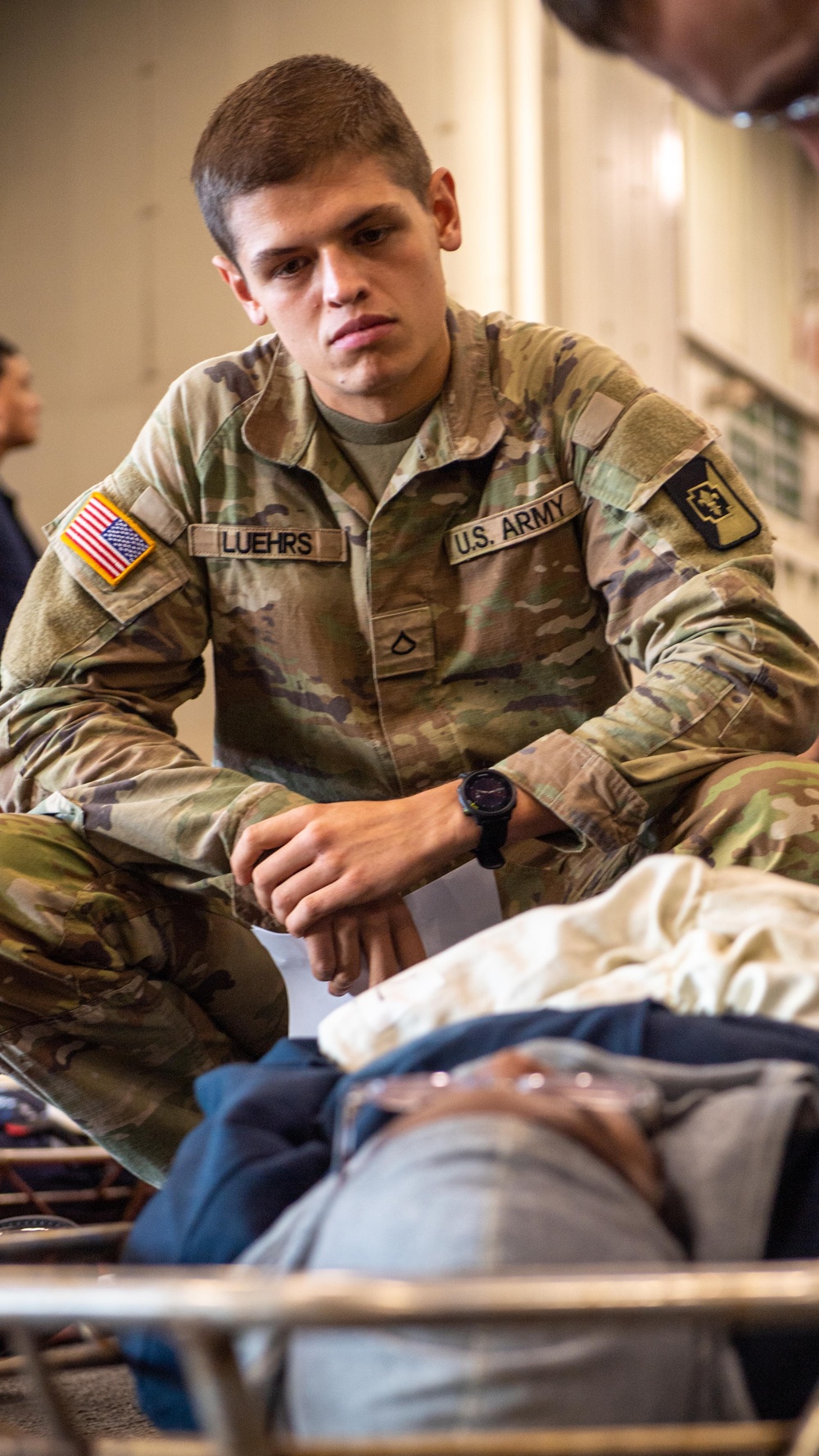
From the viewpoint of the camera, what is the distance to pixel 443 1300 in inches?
19.4

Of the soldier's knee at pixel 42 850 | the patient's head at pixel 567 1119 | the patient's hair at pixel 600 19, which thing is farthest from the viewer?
the soldier's knee at pixel 42 850

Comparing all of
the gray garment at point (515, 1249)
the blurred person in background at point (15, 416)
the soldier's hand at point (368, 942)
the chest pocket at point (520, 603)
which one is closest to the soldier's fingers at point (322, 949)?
the soldier's hand at point (368, 942)

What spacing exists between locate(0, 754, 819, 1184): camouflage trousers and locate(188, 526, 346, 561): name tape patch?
1.22 feet

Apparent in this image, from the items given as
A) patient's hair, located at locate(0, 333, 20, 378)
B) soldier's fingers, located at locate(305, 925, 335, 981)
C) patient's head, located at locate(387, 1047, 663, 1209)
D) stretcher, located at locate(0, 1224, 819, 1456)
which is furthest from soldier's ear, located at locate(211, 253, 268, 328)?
patient's hair, located at locate(0, 333, 20, 378)

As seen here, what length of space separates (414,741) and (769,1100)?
102 centimetres

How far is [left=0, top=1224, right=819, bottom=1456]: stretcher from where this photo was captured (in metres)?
0.49

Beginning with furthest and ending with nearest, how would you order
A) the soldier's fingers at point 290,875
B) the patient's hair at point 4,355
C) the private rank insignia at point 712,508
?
the patient's hair at point 4,355, the private rank insignia at point 712,508, the soldier's fingers at point 290,875

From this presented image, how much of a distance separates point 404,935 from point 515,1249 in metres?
0.81

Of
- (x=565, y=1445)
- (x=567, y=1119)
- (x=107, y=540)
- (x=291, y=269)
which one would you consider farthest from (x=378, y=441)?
(x=565, y=1445)

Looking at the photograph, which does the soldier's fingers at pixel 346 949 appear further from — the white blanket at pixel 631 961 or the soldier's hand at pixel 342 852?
the white blanket at pixel 631 961

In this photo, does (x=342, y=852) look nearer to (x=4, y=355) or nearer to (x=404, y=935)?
(x=404, y=935)

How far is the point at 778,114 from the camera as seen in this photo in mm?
781

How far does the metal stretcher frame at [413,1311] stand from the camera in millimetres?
493

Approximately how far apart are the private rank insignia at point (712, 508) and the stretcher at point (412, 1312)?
1.11 metres
